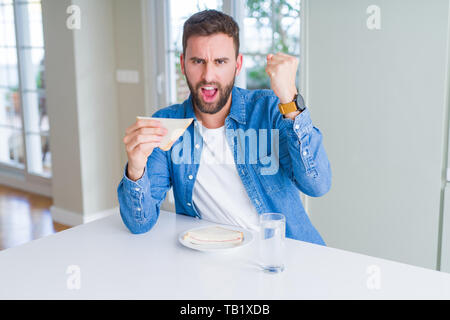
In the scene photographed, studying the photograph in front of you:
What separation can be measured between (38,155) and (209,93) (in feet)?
11.3

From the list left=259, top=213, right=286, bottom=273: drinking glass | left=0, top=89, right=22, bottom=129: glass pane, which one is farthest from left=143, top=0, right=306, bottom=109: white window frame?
left=259, top=213, right=286, bottom=273: drinking glass

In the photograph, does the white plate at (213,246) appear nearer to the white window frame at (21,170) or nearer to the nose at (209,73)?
the nose at (209,73)

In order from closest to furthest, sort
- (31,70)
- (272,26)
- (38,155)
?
1. (272,26)
2. (31,70)
3. (38,155)

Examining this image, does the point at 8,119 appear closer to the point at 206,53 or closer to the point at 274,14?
the point at 274,14

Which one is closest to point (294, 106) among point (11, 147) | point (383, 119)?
point (383, 119)

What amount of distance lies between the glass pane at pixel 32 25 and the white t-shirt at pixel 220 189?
312 centimetres

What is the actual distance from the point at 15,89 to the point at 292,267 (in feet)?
14.3

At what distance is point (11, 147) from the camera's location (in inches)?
200

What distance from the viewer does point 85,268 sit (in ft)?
4.19

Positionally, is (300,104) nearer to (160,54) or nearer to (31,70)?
(160,54)

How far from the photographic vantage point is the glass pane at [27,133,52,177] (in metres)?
4.63

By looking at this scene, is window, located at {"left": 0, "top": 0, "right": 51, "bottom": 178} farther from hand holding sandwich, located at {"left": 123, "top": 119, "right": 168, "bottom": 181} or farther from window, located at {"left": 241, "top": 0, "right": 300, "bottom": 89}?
hand holding sandwich, located at {"left": 123, "top": 119, "right": 168, "bottom": 181}

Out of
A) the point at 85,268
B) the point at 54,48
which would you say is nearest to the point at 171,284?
the point at 85,268

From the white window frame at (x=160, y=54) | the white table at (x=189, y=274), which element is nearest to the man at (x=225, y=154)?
the white table at (x=189, y=274)
